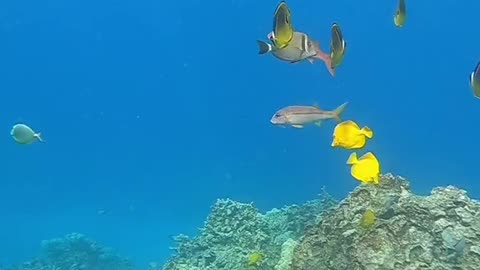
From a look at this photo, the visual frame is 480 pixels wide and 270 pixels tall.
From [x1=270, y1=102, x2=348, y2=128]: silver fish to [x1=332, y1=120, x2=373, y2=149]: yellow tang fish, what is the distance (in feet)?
0.36

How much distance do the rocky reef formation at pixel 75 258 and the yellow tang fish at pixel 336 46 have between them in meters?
13.1

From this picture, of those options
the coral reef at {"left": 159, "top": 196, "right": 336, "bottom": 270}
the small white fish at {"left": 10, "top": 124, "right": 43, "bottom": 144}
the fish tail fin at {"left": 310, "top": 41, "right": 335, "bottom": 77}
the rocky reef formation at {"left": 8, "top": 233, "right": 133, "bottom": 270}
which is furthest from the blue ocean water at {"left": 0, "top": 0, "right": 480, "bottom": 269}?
the fish tail fin at {"left": 310, "top": 41, "right": 335, "bottom": 77}

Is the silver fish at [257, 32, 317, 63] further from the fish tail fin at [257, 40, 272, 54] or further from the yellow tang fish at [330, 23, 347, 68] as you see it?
the yellow tang fish at [330, 23, 347, 68]

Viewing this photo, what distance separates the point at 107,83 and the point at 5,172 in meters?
68.1

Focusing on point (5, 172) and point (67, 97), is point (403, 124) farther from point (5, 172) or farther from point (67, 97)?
point (67, 97)

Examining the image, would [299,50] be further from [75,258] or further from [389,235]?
[75,258]

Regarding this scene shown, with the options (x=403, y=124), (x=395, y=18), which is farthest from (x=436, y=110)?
(x=395, y=18)

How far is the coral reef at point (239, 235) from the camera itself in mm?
9094

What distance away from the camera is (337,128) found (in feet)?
20.1

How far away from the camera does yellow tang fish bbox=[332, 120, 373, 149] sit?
610 cm

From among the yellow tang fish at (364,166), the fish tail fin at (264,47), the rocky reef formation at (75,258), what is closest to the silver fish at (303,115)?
the yellow tang fish at (364,166)

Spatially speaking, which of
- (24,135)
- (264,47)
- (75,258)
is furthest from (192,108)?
(264,47)

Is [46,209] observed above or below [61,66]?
below

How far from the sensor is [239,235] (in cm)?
971
